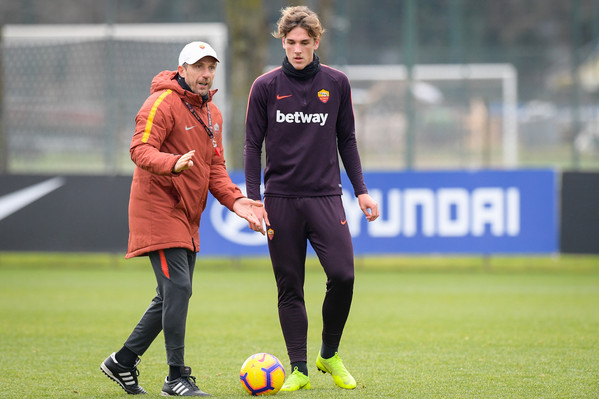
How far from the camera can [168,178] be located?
17.6 ft

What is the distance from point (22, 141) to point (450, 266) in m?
7.49

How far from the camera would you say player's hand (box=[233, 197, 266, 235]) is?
538 centimetres

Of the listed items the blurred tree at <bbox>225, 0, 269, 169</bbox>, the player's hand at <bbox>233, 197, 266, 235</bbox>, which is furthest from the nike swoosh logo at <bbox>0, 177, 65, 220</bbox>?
the player's hand at <bbox>233, 197, 266, 235</bbox>

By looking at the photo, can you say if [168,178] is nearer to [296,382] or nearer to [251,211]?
[251,211]

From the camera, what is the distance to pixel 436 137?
57.7 ft

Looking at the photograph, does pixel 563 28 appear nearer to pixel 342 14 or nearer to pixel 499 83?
pixel 499 83

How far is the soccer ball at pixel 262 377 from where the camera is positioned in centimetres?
541

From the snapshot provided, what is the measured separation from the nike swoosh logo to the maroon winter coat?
8.43 metres

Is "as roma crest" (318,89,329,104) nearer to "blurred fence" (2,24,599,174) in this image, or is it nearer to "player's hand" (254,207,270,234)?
"player's hand" (254,207,270,234)

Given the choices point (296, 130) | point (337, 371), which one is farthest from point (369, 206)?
point (337, 371)

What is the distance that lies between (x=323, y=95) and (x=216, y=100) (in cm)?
971

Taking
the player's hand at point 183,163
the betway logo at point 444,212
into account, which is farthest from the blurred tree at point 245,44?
the player's hand at point 183,163

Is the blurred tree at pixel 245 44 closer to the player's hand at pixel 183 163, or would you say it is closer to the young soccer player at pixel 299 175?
the young soccer player at pixel 299 175

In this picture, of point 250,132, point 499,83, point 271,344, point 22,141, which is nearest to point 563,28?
point 499,83
